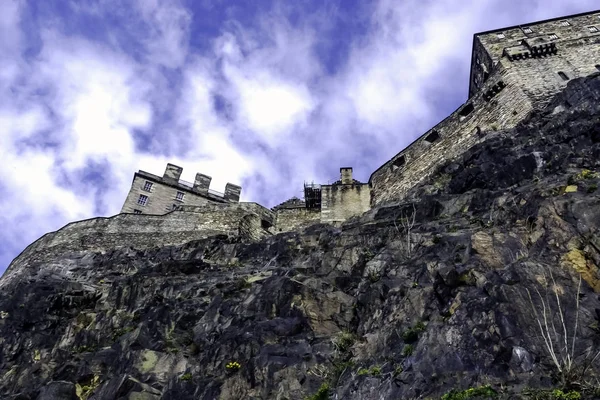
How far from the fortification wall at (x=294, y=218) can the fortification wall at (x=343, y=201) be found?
1.12 metres

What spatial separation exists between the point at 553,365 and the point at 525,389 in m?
0.61

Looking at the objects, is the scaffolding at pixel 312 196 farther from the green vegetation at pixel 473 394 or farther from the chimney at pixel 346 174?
the green vegetation at pixel 473 394

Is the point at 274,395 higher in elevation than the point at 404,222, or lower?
lower

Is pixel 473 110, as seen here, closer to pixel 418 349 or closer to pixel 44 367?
pixel 418 349

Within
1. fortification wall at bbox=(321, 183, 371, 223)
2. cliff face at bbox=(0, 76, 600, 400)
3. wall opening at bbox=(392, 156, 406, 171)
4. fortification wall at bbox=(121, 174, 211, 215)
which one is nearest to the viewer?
cliff face at bbox=(0, 76, 600, 400)

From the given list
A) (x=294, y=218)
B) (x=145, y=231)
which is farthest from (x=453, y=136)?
(x=145, y=231)

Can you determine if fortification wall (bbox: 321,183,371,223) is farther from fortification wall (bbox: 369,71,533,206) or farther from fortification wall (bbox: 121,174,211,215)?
fortification wall (bbox: 121,174,211,215)

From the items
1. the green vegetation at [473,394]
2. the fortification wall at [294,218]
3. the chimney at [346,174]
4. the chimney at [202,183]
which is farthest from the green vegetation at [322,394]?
the chimney at [202,183]

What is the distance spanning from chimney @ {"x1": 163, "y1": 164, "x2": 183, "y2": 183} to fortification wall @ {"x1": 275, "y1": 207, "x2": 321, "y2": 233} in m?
8.66

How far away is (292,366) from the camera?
9797 mm

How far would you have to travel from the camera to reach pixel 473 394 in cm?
733

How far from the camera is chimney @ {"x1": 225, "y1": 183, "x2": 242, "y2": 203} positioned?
34938mm

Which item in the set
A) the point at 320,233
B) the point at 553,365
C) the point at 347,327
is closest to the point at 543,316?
the point at 553,365

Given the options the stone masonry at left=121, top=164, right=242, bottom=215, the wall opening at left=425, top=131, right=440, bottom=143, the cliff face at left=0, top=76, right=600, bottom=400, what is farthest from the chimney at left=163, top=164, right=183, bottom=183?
the cliff face at left=0, top=76, right=600, bottom=400
